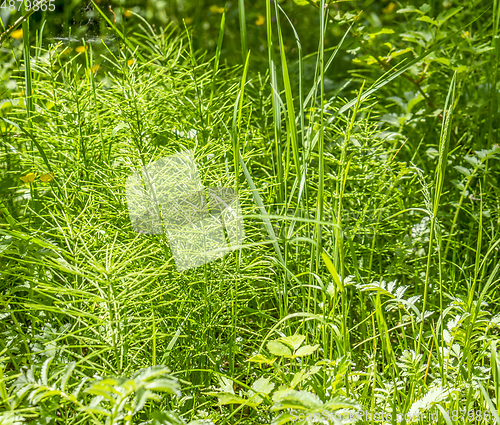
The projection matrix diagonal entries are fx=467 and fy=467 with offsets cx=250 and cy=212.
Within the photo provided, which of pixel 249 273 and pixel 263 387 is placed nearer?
pixel 263 387

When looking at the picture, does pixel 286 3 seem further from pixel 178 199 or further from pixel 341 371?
pixel 341 371

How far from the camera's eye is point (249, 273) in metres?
1.39

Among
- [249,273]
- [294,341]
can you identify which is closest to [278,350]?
[294,341]

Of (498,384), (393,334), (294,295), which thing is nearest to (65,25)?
(294,295)

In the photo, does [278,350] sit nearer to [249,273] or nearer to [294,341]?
Result: [294,341]

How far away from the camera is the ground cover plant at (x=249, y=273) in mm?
982

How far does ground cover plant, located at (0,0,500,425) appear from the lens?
A: 982 millimetres

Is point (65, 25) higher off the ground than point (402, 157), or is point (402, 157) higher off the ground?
point (65, 25)

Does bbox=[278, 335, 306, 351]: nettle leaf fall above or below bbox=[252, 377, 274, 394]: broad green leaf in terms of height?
above

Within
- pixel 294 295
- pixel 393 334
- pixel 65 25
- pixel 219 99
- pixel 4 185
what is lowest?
pixel 393 334

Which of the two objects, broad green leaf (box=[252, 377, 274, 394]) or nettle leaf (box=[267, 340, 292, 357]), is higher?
nettle leaf (box=[267, 340, 292, 357])

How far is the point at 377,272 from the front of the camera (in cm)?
165

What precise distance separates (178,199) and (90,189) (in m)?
0.29

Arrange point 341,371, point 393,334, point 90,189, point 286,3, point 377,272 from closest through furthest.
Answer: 1. point 341,371
2. point 90,189
3. point 393,334
4. point 377,272
5. point 286,3
